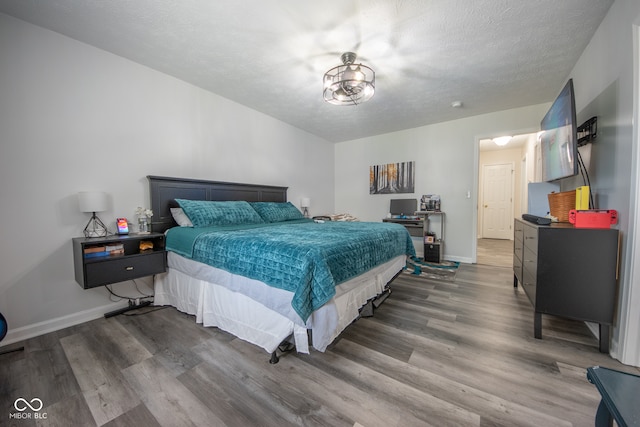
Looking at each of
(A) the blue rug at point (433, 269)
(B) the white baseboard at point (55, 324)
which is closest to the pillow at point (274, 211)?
(B) the white baseboard at point (55, 324)

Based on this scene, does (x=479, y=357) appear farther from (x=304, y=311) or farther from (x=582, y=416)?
(x=304, y=311)

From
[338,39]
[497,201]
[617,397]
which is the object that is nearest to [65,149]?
[338,39]

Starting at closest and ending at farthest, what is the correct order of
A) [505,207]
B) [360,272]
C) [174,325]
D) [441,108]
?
[360,272]
[174,325]
[441,108]
[505,207]

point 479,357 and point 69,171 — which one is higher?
point 69,171

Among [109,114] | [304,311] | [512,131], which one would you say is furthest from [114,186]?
[512,131]

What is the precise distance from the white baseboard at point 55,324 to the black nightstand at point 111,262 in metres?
0.36

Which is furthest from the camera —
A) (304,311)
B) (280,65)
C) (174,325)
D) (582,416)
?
(280,65)

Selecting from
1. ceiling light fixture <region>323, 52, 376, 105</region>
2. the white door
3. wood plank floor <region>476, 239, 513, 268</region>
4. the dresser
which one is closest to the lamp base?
ceiling light fixture <region>323, 52, 376, 105</region>

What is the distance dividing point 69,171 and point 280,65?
2.25 meters

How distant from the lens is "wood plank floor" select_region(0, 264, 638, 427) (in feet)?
3.98

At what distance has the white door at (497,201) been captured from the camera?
642 cm

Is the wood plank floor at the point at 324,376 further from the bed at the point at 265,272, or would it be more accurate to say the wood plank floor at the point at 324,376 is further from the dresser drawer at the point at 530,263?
the dresser drawer at the point at 530,263

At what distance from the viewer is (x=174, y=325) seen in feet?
6.97

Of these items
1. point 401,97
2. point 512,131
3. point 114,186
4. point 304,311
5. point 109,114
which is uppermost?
point 401,97
